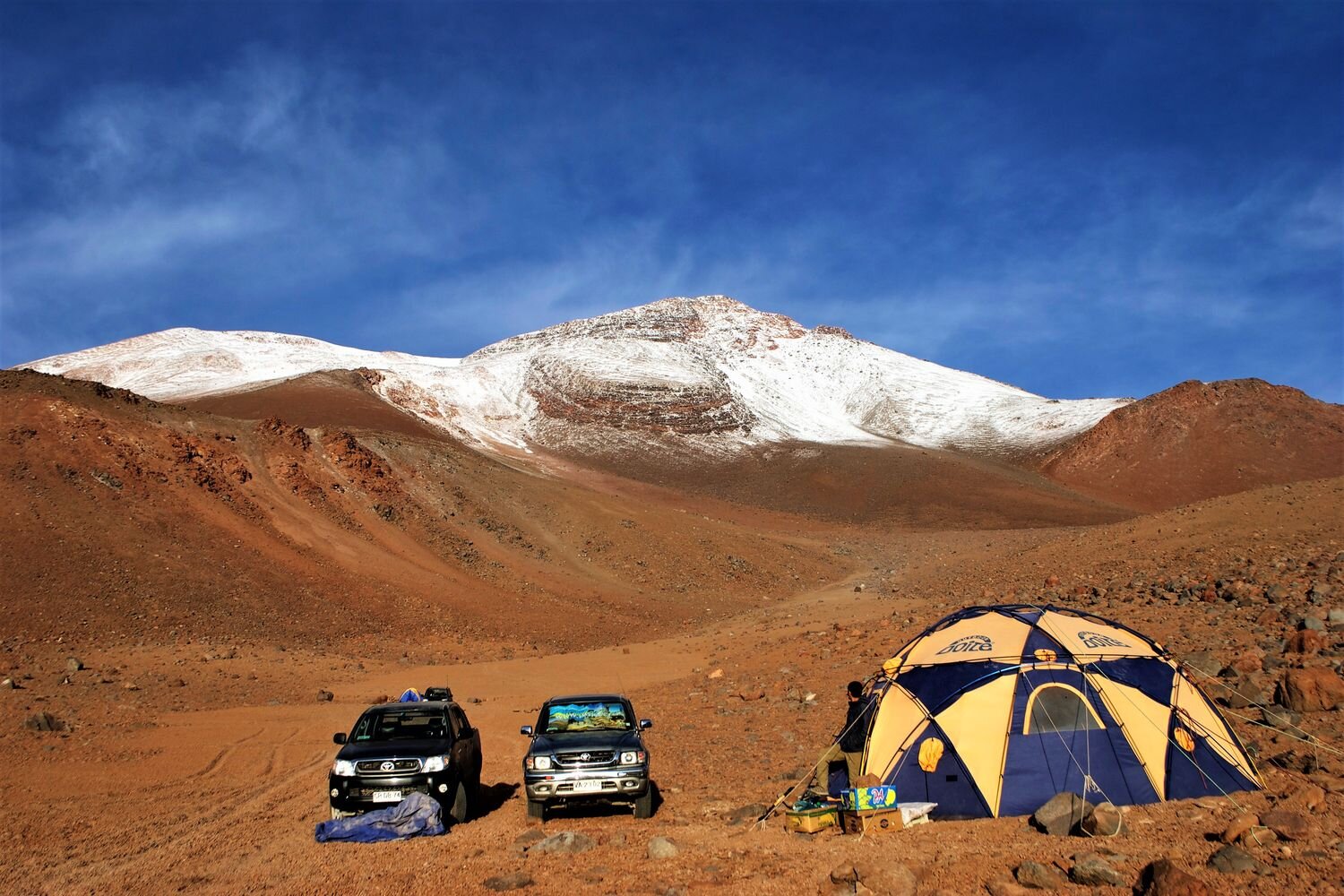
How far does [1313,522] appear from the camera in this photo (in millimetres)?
19984

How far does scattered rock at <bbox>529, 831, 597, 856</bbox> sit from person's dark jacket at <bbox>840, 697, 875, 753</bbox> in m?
3.37

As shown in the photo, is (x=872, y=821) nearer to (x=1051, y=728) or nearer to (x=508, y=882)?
(x=1051, y=728)

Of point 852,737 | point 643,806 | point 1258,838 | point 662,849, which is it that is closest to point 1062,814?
point 1258,838

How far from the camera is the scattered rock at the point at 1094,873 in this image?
21.5ft

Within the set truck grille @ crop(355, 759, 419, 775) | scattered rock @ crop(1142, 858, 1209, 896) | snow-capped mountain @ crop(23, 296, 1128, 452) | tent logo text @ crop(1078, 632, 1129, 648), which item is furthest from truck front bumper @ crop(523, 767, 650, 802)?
snow-capped mountain @ crop(23, 296, 1128, 452)

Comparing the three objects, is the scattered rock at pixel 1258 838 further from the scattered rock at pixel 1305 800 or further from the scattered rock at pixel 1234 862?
the scattered rock at pixel 1305 800

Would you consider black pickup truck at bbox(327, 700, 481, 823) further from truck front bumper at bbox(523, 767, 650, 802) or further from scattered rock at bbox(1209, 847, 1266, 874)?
scattered rock at bbox(1209, 847, 1266, 874)

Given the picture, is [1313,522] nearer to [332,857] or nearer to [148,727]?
[332,857]

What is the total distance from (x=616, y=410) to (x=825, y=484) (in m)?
31.2

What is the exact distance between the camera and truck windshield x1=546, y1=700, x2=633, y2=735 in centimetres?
1149

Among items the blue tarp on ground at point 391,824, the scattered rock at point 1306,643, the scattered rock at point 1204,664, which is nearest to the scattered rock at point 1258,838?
the scattered rock at point 1204,664

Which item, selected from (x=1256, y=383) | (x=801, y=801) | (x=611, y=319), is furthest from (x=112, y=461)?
(x=611, y=319)

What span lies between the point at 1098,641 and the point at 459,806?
25.0 feet

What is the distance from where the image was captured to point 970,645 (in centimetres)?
1022
